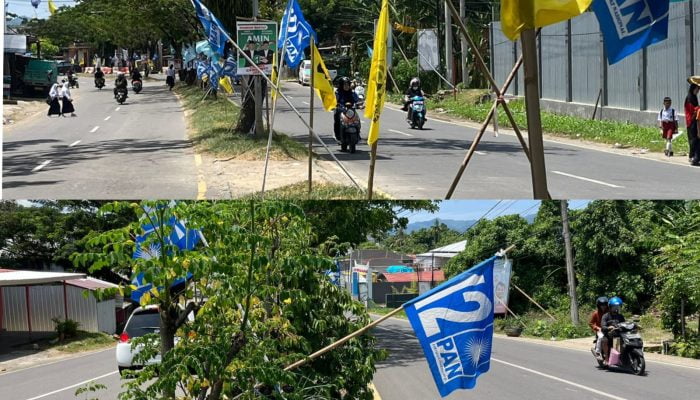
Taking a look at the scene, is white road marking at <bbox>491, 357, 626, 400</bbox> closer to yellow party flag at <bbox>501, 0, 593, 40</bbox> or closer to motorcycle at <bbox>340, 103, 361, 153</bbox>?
motorcycle at <bbox>340, 103, 361, 153</bbox>

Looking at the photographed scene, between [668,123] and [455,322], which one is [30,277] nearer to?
[455,322]

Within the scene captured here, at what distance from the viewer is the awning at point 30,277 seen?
8.95 metres

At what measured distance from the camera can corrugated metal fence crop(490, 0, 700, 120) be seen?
21656mm

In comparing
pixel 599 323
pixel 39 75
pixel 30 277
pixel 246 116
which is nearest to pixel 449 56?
pixel 39 75

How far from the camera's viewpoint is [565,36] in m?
28.3

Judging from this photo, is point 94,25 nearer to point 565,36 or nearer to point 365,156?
point 565,36

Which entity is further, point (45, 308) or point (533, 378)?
point (533, 378)

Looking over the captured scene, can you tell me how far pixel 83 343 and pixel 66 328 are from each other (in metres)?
0.48

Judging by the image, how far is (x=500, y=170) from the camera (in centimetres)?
1534

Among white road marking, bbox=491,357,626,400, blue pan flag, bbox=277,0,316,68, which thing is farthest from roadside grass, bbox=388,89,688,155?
blue pan flag, bbox=277,0,316,68

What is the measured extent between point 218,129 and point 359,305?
12.9 meters

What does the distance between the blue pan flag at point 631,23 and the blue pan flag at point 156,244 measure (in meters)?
3.47

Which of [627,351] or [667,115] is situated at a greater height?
[667,115]

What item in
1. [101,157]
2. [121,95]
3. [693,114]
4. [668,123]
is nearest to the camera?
[693,114]
